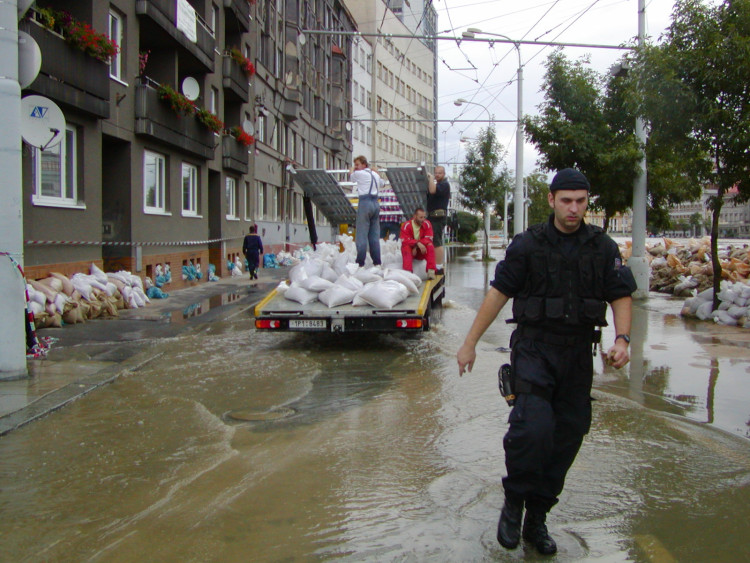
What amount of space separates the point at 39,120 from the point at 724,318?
10693 millimetres

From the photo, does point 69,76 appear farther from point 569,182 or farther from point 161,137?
point 569,182

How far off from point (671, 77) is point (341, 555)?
31.3 ft

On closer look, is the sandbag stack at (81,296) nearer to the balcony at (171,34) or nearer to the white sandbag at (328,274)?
the white sandbag at (328,274)

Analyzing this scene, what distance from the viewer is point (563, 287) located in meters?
3.59

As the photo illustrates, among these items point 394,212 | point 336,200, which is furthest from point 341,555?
point 394,212

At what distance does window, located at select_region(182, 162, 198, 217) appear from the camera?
20500mm

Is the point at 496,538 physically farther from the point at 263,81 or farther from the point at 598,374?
the point at 263,81

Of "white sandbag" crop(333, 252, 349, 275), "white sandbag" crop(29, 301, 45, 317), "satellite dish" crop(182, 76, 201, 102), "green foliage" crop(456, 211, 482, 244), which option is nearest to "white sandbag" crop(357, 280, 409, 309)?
"white sandbag" crop(333, 252, 349, 275)

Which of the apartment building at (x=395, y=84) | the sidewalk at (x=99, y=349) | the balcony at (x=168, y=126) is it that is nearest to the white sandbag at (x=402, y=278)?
the sidewalk at (x=99, y=349)

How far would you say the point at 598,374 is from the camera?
797 cm

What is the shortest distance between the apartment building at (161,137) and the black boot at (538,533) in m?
9.90

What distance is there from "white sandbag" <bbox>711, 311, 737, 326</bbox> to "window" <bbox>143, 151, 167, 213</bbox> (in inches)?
478

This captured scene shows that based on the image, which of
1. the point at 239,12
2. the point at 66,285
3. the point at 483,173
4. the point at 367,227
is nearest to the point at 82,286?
the point at 66,285

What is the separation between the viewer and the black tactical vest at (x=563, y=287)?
3.55 m
